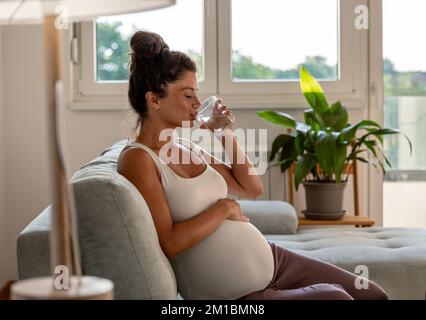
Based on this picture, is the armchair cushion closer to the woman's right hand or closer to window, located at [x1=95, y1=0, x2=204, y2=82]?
window, located at [x1=95, y1=0, x2=204, y2=82]

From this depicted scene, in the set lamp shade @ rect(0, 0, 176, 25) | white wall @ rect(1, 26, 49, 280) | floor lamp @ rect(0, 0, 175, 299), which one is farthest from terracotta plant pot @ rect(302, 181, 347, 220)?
floor lamp @ rect(0, 0, 175, 299)

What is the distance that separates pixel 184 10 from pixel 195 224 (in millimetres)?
2503

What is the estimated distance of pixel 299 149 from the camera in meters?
3.66

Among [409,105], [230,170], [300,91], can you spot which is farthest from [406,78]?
[230,170]

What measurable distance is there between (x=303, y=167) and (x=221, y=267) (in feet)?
6.11

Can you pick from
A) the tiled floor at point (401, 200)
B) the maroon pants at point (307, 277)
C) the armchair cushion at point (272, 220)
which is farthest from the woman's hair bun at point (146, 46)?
the tiled floor at point (401, 200)

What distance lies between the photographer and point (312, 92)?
3746mm

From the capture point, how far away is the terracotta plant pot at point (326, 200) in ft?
11.9

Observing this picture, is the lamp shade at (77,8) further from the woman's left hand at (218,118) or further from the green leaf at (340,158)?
the green leaf at (340,158)

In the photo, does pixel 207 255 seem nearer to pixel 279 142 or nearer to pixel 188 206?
pixel 188 206

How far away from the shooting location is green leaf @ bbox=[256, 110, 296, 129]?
369 cm

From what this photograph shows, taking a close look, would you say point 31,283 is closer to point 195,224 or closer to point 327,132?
point 195,224

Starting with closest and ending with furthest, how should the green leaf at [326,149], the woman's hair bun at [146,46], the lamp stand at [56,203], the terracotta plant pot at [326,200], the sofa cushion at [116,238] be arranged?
the lamp stand at [56,203] → the sofa cushion at [116,238] → the woman's hair bun at [146,46] → the green leaf at [326,149] → the terracotta plant pot at [326,200]

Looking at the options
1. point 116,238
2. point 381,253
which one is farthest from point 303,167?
point 116,238
